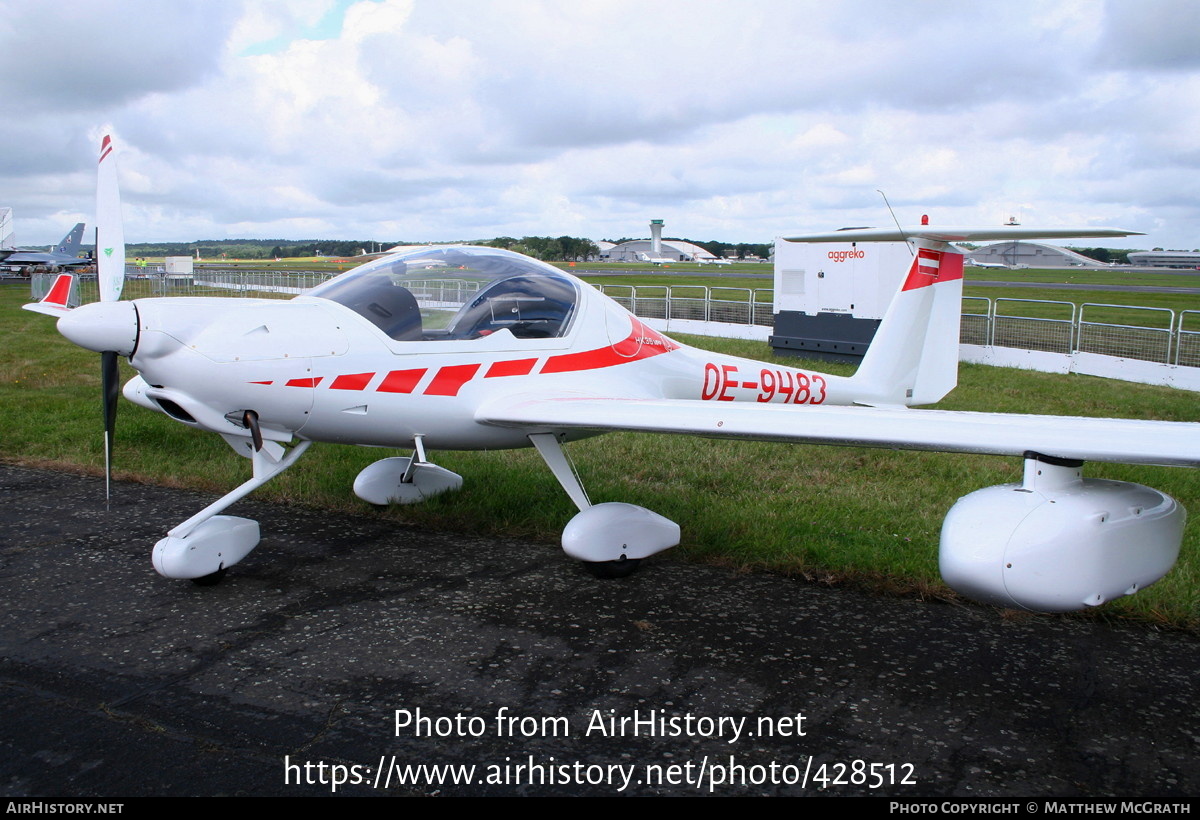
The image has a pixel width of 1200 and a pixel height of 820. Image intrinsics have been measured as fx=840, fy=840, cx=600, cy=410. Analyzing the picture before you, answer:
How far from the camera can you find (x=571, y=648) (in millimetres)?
4188

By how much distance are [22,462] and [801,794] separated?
8081mm

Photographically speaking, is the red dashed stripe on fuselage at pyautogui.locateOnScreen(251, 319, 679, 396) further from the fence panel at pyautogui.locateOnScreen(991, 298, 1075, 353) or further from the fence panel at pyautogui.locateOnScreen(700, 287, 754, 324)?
the fence panel at pyautogui.locateOnScreen(700, 287, 754, 324)

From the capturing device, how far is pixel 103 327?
14.1 feet

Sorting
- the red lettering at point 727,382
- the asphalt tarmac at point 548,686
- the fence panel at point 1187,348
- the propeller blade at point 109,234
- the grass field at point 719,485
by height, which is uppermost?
the propeller blade at point 109,234

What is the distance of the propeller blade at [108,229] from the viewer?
5082 millimetres

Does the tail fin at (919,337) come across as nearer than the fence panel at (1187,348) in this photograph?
Yes

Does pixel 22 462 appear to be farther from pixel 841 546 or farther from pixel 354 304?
pixel 841 546

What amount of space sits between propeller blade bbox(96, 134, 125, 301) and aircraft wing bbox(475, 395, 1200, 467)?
92.8 inches

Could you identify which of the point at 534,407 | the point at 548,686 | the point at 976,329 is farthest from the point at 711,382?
the point at 976,329

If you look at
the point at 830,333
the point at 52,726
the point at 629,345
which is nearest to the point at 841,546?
the point at 629,345

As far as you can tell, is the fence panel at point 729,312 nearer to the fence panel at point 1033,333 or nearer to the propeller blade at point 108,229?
the fence panel at point 1033,333

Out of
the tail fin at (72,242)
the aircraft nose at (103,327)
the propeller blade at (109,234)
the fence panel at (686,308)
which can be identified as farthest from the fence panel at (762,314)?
the tail fin at (72,242)

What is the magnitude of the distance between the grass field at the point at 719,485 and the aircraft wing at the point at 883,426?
1.22 meters

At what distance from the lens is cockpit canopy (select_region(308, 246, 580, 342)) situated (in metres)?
5.08
